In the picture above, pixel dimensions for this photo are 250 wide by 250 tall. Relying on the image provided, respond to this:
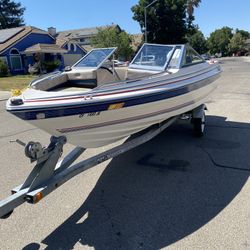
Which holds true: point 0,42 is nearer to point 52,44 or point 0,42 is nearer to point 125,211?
point 52,44

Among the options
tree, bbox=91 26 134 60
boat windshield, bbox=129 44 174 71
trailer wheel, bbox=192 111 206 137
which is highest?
tree, bbox=91 26 134 60

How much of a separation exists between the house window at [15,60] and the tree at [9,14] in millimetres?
31755

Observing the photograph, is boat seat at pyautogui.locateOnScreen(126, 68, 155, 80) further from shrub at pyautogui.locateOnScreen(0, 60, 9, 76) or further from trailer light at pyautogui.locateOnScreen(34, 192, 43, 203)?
shrub at pyautogui.locateOnScreen(0, 60, 9, 76)

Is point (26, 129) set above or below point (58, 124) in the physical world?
below

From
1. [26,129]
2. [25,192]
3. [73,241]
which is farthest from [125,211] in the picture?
[26,129]

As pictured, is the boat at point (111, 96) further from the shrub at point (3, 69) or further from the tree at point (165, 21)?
the tree at point (165, 21)

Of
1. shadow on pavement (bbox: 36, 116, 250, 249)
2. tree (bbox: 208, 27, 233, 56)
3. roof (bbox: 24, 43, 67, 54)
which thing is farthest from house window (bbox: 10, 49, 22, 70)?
tree (bbox: 208, 27, 233, 56)

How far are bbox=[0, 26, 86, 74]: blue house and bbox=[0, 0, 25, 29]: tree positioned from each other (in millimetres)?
26946

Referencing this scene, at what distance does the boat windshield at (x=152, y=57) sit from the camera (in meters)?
5.50

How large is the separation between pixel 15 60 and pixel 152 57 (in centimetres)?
2964

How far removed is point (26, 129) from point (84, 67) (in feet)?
10.3

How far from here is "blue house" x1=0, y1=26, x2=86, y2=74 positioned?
103 ft

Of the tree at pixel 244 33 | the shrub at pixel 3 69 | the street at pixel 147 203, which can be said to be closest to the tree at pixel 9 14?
the shrub at pixel 3 69

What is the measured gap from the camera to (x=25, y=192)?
121 inches
